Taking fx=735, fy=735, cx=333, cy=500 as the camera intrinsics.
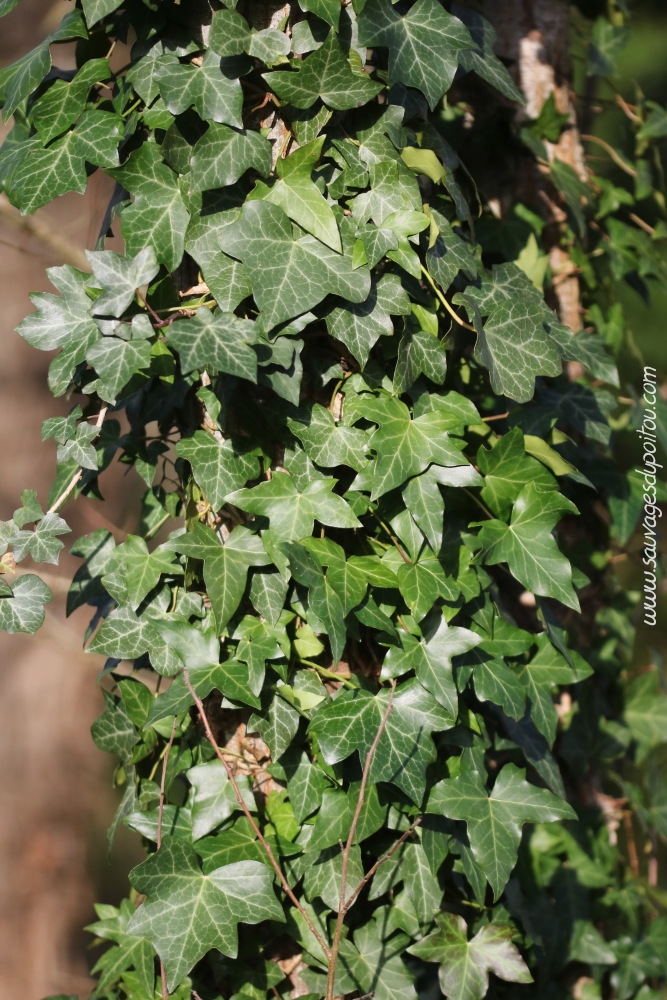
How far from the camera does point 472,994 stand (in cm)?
86

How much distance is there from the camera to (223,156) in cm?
76

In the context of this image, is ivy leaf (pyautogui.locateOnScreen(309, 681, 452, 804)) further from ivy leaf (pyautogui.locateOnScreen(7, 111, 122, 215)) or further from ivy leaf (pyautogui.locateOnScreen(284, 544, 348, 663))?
ivy leaf (pyautogui.locateOnScreen(7, 111, 122, 215))

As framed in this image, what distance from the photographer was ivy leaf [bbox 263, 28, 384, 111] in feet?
2.46

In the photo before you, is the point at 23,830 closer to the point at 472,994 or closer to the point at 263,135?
the point at 472,994

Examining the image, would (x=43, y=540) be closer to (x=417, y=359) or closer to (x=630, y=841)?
(x=417, y=359)

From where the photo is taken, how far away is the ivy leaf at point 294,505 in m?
0.79

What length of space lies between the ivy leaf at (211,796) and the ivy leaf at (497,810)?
0.22 metres

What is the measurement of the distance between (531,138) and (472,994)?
4.14 feet

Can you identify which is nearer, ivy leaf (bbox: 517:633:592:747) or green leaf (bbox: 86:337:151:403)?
green leaf (bbox: 86:337:151:403)

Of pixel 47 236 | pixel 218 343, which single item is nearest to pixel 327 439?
pixel 218 343

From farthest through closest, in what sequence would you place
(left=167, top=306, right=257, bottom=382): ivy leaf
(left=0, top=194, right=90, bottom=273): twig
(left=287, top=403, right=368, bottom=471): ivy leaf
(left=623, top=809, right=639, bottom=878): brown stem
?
(left=0, top=194, right=90, bottom=273): twig, (left=623, top=809, right=639, bottom=878): brown stem, (left=287, top=403, right=368, bottom=471): ivy leaf, (left=167, top=306, right=257, bottom=382): ivy leaf

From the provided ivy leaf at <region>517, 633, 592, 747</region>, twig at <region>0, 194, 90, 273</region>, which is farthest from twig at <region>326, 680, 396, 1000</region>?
twig at <region>0, 194, 90, 273</region>

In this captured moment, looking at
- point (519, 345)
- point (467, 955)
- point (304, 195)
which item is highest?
point (304, 195)

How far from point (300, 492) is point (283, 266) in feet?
0.79
